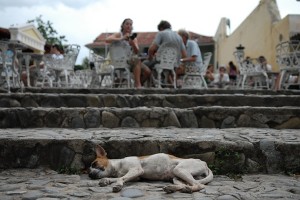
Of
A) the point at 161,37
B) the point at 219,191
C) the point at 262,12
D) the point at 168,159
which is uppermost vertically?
the point at 262,12

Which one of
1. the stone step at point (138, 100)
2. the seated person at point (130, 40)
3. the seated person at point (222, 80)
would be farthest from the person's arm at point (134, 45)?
the seated person at point (222, 80)

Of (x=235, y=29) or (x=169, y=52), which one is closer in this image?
(x=169, y=52)

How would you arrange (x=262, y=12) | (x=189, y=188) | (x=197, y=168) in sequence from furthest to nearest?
1. (x=262, y=12)
2. (x=197, y=168)
3. (x=189, y=188)

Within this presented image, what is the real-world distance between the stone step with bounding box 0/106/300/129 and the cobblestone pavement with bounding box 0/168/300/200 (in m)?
1.23

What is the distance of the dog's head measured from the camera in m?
2.88

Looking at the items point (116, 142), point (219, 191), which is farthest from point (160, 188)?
point (116, 142)

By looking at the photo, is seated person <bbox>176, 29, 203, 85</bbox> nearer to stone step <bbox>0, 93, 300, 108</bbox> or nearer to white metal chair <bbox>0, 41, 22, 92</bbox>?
stone step <bbox>0, 93, 300, 108</bbox>

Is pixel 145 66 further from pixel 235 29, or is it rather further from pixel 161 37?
pixel 235 29

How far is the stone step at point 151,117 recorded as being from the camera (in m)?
4.20

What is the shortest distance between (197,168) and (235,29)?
60.1 ft

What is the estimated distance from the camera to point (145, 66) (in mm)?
7426

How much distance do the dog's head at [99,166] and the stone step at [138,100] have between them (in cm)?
214

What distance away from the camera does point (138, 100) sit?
519 centimetres

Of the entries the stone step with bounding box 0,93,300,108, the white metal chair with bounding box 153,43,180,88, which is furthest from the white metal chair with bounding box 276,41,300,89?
the white metal chair with bounding box 153,43,180,88
